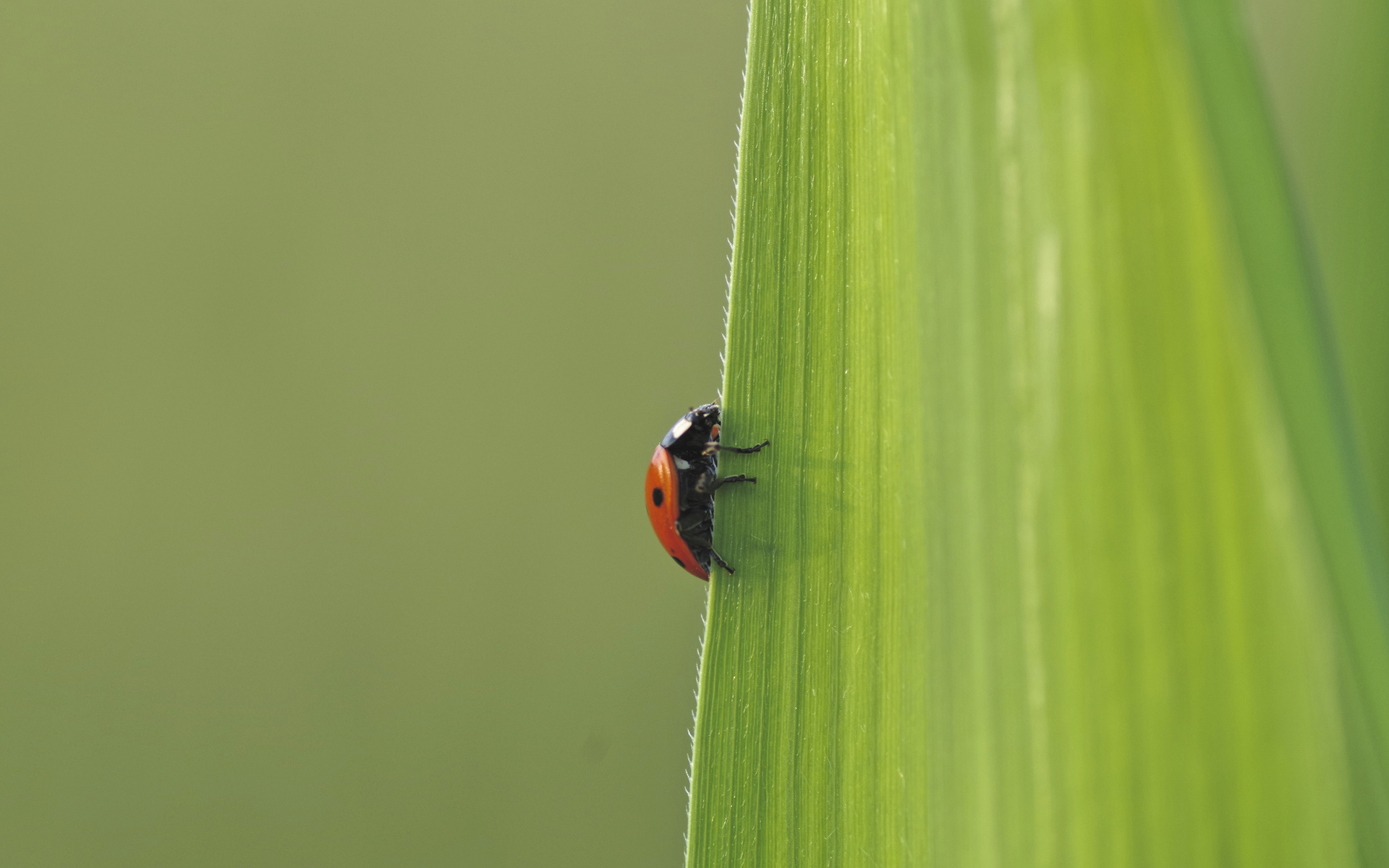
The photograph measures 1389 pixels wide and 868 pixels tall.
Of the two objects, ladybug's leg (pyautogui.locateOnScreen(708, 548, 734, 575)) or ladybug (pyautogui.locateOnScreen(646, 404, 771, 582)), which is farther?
ladybug (pyautogui.locateOnScreen(646, 404, 771, 582))

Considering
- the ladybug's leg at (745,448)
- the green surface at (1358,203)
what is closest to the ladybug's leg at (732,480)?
the ladybug's leg at (745,448)

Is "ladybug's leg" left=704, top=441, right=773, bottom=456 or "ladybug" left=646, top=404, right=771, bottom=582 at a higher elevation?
"ladybug" left=646, top=404, right=771, bottom=582

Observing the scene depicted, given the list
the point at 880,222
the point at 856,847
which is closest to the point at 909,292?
the point at 880,222

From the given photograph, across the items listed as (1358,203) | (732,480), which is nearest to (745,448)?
(732,480)

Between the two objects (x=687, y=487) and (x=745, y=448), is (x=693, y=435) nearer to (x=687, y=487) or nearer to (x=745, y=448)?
(x=687, y=487)

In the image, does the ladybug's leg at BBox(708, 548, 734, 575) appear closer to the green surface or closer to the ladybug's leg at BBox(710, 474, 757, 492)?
the ladybug's leg at BBox(710, 474, 757, 492)

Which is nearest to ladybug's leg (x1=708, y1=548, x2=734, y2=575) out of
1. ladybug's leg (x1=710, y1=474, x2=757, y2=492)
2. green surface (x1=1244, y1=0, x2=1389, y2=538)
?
ladybug's leg (x1=710, y1=474, x2=757, y2=492)

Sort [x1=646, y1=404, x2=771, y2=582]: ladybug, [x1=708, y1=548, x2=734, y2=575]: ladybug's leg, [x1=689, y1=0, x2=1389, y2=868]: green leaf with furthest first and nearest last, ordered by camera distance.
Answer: [x1=646, y1=404, x2=771, y2=582]: ladybug < [x1=708, y1=548, x2=734, y2=575]: ladybug's leg < [x1=689, y1=0, x2=1389, y2=868]: green leaf
